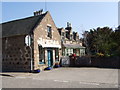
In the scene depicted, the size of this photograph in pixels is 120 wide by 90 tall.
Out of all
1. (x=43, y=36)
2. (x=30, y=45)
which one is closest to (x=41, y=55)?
(x=30, y=45)

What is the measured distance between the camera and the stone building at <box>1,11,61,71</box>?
17.3 meters

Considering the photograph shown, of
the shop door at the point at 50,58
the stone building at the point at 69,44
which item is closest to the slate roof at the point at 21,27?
the shop door at the point at 50,58

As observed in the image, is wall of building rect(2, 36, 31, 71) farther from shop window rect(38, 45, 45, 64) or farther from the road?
the road

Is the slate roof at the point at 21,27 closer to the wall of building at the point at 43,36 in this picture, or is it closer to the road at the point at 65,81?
the wall of building at the point at 43,36

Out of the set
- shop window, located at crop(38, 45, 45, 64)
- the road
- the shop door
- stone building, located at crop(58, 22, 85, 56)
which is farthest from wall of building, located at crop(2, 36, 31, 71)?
stone building, located at crop(58, 22, 85, 56)

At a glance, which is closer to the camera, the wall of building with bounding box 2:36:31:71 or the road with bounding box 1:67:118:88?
the road with bounding box 1:67:118:88

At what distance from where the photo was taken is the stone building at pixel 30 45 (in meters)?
17.3

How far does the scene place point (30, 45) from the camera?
17.4 m

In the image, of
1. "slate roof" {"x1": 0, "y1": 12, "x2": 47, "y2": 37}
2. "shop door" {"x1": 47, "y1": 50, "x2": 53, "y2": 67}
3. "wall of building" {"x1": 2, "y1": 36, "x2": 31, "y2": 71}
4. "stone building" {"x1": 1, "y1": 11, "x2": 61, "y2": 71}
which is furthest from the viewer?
"shop door" {"x1": 47, "y1": 50, "x2": 53, "y2": 67}

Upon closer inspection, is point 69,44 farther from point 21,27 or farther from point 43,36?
point 21,27

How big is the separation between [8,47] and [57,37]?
6.65m

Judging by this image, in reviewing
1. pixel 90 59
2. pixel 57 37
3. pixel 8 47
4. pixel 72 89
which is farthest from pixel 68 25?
pixel 72 89

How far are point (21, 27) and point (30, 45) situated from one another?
3179 mm

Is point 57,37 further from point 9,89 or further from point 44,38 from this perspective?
point 9,89
